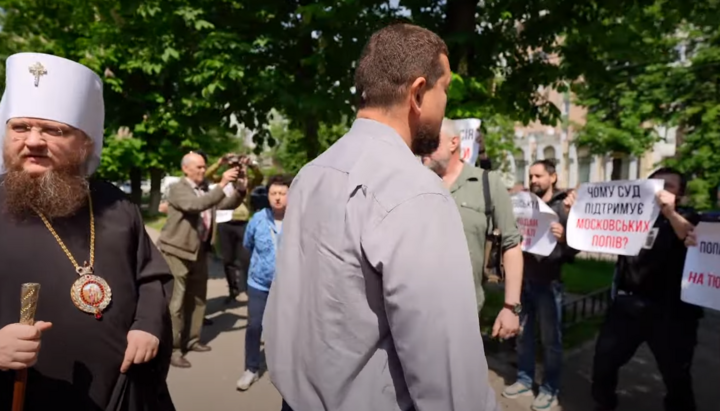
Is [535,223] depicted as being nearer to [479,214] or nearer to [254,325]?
[479,214]

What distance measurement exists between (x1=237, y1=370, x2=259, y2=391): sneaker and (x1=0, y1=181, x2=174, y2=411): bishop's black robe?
2.72m

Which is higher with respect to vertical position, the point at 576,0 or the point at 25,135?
the point at 576,0

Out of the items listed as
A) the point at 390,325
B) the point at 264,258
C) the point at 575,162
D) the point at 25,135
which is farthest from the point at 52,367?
the point at 575,162

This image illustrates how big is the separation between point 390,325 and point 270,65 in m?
6.28

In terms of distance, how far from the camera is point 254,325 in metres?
5.04

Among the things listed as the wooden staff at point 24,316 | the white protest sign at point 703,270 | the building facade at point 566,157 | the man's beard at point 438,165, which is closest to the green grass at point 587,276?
the white protest sign at point 703,270

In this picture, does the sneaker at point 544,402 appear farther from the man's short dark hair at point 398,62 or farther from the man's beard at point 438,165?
the man's short dark hair at point 398,62

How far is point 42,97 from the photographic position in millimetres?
2107

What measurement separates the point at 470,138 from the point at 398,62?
3.66m

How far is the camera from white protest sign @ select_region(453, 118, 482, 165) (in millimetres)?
5062

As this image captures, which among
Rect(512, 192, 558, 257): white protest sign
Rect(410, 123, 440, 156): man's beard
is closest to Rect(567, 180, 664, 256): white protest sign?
Rect(512, 192, 558, 257): white protest sign

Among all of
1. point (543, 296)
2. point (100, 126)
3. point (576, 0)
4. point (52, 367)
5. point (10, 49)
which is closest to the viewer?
point (52, 367)

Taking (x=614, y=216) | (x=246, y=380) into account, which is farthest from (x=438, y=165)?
(x=246, y=380)

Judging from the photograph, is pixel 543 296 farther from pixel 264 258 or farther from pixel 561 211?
pixel 264 258
